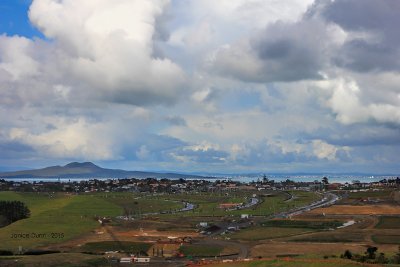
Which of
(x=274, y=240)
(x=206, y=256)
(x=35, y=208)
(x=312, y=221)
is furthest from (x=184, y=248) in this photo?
(x=35, y=208)

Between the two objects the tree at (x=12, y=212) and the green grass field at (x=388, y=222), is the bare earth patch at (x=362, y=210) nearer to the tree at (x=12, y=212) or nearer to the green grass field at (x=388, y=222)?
the green grass field at (x=388, y=222)

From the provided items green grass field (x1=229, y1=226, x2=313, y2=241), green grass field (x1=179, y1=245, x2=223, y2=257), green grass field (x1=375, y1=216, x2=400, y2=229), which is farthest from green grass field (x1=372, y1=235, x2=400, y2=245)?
green grass field (x1=179, y1=245, x2=223, y2=257)

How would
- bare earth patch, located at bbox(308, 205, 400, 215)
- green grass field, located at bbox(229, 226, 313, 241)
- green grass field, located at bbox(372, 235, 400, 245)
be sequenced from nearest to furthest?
1. green grass field, located at bbox(372, 235, 400, 245)
2. green grass field, located at bbox(229, 226, 313, 241)
3. bare earth patch, located at bbox(308, 205, 400, 215)

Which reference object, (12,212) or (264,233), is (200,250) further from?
(12,212)

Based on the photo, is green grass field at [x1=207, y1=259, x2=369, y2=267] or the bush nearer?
green grass field at [x1=207, y1=259, x2=369, y2=267]

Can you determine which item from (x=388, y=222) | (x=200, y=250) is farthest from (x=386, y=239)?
(x=200, y=250)

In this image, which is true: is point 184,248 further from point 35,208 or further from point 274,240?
point 35,208

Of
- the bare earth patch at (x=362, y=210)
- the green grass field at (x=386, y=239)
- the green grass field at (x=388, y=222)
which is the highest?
the bare earth patch at (x=362, y=210)

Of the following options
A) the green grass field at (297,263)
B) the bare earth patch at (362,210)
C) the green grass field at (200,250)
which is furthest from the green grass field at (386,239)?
the bare earth patch at (362,210)

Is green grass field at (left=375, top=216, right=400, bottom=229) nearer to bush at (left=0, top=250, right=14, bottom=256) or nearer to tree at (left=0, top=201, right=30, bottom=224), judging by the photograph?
bush at (left=0, top=250, right=14, bottom=256)
